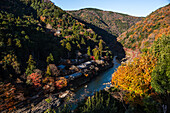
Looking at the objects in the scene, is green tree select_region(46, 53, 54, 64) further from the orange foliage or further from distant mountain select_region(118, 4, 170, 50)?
distant mountain select_region(118, 4, 170, 50)

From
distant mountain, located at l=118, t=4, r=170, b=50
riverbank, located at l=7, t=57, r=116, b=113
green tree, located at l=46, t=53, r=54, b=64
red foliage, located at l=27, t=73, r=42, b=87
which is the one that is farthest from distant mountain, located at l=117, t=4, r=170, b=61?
red foliage, located at l=27, t=73, r=42, b=87

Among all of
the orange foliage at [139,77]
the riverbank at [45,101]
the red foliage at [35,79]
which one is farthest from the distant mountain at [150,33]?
the red foliage at [35,79]

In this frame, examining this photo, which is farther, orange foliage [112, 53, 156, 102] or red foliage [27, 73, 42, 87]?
red foliage [27, 73, 42, 87]

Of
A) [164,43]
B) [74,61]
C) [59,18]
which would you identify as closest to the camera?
[164,43]

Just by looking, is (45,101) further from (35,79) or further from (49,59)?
(49,59)

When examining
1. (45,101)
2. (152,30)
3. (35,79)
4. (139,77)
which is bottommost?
(45,101)

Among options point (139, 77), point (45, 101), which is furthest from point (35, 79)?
point (139, 77)

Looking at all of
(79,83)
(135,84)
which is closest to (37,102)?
(79,83)

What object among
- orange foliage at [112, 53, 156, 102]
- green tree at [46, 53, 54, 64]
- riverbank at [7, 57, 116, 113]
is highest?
orange foliage at [112, 53, 156, 102]

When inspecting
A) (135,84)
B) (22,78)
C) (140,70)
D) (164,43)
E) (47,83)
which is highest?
(164,43)

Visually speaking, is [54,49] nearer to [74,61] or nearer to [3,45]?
[74,61]

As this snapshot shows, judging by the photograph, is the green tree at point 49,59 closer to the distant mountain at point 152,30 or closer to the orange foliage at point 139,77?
the orange foliage at point 139,77
